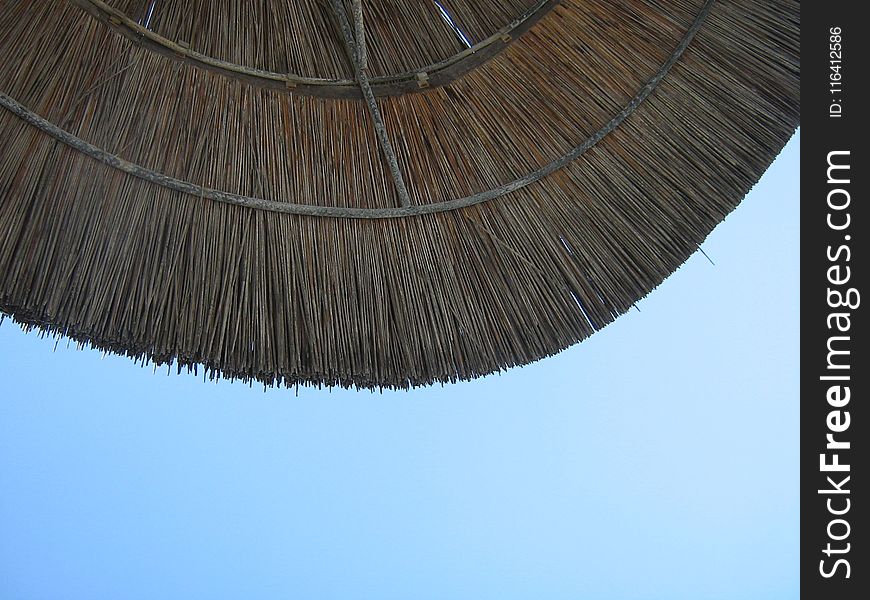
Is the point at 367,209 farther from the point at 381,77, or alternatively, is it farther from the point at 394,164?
the point at 381,77

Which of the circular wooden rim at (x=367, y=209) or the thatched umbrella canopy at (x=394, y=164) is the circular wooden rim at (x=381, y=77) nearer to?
the thatched umbrella canopy at (x=394, y=164)

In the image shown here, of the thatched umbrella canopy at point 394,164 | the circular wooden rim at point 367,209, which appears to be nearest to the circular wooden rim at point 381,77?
the thatched umbrella canopy at point 394,164

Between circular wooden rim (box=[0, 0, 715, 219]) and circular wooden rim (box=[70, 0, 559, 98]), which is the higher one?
circular wooden rim (box=[70, 0, 559, 98])

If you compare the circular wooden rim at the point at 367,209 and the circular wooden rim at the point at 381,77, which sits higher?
the circular wooden rim at the point at 381,77

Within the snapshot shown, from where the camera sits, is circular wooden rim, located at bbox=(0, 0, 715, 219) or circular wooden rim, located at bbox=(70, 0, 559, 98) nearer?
circular wooden rim, located at bbox=(0, 0, 715, 219)

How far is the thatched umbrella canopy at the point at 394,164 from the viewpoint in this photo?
1.75 metres

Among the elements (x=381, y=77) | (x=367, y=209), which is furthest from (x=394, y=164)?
(x=381, y=77)

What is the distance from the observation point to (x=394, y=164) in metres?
1.88

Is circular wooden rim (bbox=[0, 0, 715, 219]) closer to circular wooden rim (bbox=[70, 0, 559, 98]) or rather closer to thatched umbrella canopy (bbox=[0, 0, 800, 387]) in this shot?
thatched umbrella canopy (bbox=[0, 0, 800, 387])

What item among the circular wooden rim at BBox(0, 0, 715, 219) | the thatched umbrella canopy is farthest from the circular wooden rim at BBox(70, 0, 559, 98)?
the circular wooden rim at BBox(0, 0, 715, 219)

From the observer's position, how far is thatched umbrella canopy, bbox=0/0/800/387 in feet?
5.73

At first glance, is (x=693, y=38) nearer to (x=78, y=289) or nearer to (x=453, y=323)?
(x=453, y=323)
